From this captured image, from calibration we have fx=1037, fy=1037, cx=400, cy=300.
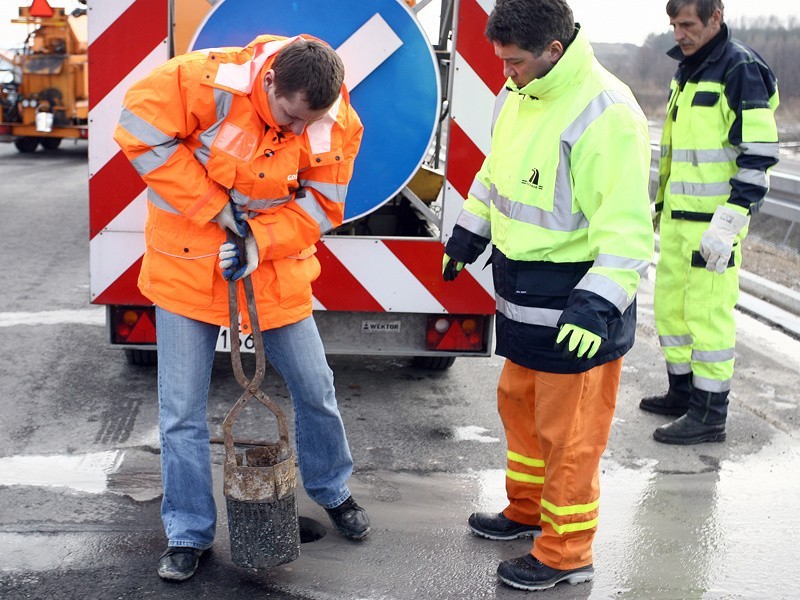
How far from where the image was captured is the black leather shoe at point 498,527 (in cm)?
369

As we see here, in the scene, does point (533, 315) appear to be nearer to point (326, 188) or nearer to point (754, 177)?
point (326, 188)

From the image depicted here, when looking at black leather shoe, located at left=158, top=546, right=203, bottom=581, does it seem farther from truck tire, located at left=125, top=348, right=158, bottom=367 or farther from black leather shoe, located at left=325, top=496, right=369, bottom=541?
truck tire, located at left=125, top=348, right=158, bottom=367

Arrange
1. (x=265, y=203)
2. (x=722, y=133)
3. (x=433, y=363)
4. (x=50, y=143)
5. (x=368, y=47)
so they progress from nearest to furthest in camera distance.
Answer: (x=265, y=203), (x=368, y=47), (x=722, y=133), (x=433, y=363), (x=50, y=143)

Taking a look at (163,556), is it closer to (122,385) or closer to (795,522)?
(122,385)

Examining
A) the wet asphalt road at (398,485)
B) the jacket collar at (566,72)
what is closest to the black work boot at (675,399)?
the wet asphalt road at (398,485)

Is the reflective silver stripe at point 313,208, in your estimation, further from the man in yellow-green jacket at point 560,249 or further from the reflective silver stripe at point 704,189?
the reflective silver stripe at point 704,189

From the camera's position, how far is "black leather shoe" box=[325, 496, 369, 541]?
11.8ft

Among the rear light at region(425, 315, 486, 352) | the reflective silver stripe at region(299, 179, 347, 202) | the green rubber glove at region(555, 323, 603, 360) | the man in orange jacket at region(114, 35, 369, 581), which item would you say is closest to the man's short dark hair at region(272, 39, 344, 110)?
the man in orange jacket at region(114, 35, 369, 581)

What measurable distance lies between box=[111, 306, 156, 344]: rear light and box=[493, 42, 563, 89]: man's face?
228cm

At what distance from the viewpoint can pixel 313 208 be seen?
3.35 m

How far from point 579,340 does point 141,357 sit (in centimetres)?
291

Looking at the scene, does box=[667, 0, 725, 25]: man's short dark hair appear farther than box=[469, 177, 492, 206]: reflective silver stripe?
Yes

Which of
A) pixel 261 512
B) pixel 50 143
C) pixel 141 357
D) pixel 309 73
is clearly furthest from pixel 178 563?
pixel 50 143

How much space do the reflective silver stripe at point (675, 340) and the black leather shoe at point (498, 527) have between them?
1.61 metres
